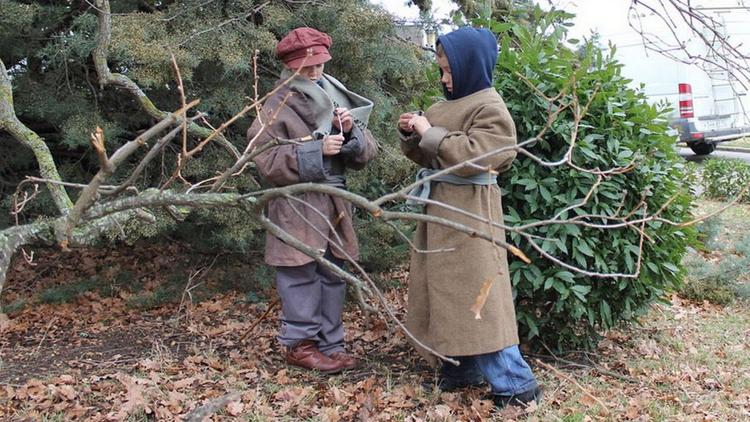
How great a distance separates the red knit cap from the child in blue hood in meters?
0.63

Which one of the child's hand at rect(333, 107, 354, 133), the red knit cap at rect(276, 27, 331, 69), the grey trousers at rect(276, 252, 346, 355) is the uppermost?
the red knit cap at rect(276, 27, 331, 69)

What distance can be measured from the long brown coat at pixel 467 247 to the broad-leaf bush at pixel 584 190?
354 millimetres

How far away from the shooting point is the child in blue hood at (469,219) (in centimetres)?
327

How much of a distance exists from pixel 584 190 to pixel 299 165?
59.5 inches

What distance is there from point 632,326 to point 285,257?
8.32 feet

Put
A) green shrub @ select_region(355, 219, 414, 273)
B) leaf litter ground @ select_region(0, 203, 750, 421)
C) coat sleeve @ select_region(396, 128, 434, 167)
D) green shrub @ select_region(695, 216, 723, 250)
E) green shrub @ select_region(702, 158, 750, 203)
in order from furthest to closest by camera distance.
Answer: green shrub @ select_region(702, 158, 750, 203) < green shrub @ select_region(695, 216, 723, 250) < green shrub @ select_region(355, 219, 414, 273) < coat sleeve @ select_region(396, 128, 434, 167) < leaf litter ground @ select_region(0, 203, 750, 421)

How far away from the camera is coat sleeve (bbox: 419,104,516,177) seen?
323cm

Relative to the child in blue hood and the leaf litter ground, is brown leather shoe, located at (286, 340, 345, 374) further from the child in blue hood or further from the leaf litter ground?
the child in blue hood

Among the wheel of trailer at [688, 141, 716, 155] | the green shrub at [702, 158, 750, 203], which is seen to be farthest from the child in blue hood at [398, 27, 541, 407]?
the wheel of trailer at [688, 141, 716, 155]

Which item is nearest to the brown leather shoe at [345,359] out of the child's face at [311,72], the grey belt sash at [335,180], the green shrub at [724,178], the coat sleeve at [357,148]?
the grey belt sash at [335,180]

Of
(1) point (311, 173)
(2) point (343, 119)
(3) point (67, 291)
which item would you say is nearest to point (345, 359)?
(1) point (311, 173)

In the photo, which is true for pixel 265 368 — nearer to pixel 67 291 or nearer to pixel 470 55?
pixel 470 55

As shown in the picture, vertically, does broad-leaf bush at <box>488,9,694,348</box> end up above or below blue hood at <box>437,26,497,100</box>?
below

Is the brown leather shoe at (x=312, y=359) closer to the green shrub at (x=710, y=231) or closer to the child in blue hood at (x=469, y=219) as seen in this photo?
the child in blue hood at (x=469, y=219)
